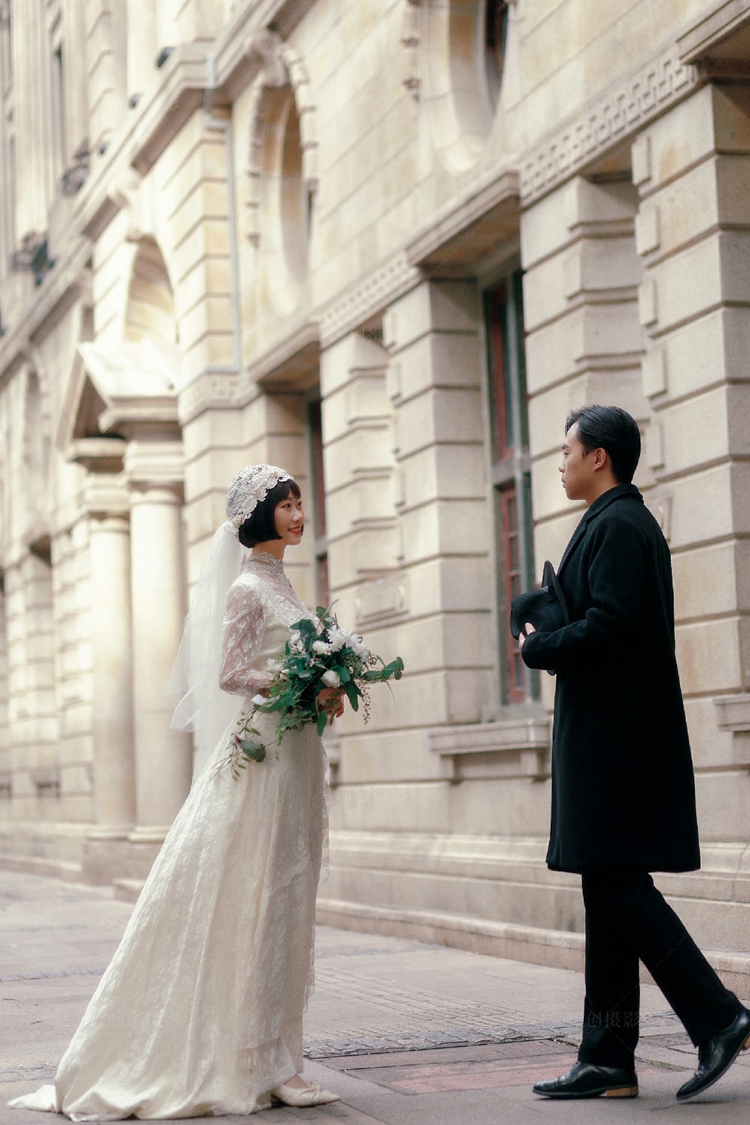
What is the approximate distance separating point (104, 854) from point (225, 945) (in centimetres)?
1550

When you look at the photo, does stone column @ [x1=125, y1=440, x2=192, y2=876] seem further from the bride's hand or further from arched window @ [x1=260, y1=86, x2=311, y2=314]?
the bride's hand

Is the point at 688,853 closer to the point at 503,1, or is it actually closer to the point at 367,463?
the point at 503,1

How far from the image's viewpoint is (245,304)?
60.0 ft

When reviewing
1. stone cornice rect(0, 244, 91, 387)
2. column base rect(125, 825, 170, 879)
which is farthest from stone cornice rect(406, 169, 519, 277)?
stone cornice rect(0, 244, 91, 387)

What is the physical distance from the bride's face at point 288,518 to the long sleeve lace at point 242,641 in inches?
10.2

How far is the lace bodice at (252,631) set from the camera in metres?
6.45

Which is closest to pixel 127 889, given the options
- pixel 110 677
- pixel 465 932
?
pixel 110 677

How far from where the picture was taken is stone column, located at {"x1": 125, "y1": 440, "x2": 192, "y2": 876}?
65.2ft

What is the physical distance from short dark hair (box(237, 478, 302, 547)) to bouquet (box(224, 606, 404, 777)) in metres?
0.40

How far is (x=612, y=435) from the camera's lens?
6.12 meters

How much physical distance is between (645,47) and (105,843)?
13.8 meters

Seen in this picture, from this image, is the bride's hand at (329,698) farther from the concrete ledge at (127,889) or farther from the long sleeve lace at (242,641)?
the concrete ledge at (127,889)

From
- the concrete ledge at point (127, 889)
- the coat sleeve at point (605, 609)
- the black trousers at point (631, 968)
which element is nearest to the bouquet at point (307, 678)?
the coat sleeve at point (605, 609)

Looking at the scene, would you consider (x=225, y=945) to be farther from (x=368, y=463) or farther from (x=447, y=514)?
(x=368, y=463)
